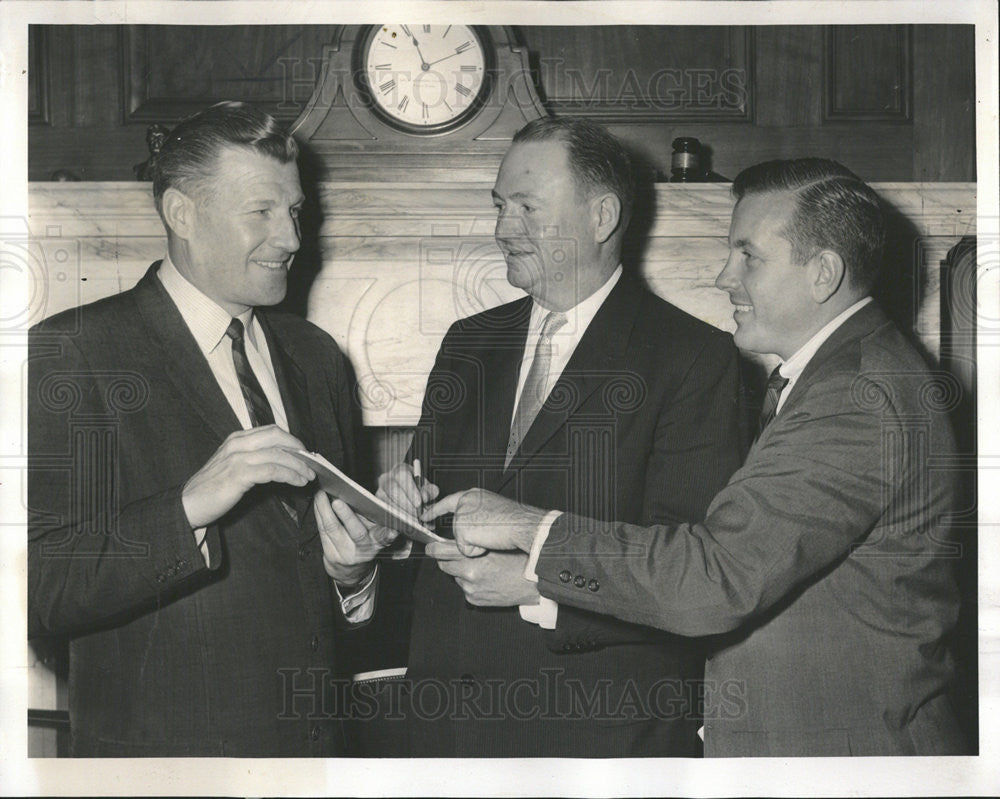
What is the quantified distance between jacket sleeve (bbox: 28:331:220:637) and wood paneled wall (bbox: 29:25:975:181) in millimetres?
527

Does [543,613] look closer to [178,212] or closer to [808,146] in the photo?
[178,212]

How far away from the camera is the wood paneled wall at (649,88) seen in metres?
2.45

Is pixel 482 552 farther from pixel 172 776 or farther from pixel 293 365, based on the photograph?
pixel 172 776

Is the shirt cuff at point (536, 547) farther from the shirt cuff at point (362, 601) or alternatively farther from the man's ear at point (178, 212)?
the man's ear at point (178, 212)

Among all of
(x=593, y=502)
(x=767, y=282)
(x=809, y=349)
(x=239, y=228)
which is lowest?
(x=593, y=502)

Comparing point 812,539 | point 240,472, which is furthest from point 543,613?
point 240,472

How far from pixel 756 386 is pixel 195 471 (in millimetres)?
1261

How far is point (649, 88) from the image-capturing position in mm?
2475

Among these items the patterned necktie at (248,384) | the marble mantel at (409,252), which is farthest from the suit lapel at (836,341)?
the patterned necktie at (248,384)

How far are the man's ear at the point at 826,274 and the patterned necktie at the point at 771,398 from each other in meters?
0.19

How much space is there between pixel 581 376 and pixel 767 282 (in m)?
0.47

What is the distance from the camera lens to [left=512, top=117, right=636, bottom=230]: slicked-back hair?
2.34 m

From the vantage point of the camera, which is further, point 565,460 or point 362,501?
point 565,460

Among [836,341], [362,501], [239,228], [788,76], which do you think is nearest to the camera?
[362,501]
